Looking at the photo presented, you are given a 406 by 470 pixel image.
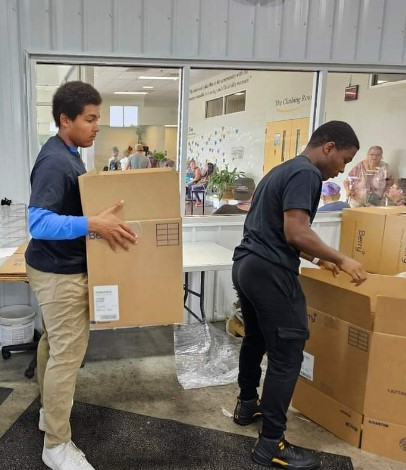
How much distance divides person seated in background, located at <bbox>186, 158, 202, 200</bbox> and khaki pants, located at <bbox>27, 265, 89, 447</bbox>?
1.86m

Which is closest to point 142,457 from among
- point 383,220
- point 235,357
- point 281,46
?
point 235,357

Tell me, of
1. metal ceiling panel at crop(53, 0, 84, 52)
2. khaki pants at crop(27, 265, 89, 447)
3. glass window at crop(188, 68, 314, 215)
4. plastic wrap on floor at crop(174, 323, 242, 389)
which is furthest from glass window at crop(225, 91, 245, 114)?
khaki pants at crop(27, 265, 89, 447)

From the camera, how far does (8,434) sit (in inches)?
81.1

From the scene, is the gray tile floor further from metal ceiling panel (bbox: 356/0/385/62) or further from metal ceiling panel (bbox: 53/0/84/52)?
metal ceiling panel (bbox: 356/0/385/62)

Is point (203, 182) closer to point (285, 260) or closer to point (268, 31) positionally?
point (268, 31)

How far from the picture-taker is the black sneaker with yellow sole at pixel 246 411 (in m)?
2.19

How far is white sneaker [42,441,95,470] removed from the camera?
1.75 m

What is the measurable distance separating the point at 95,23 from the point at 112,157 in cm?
125

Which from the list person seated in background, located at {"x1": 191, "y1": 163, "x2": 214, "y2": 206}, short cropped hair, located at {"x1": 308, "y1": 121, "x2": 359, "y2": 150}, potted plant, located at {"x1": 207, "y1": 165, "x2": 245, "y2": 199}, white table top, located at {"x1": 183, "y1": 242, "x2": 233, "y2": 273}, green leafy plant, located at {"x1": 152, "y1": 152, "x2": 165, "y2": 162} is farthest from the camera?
potted plant, located at {"x1": 207, "y1": 165, "x2": 245, "y2": 199}

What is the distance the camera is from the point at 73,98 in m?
1.61

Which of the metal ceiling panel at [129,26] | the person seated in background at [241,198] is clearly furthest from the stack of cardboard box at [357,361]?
the metal ceiling panel at [129,26]

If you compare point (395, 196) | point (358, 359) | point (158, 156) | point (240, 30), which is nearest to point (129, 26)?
point (240, 30)

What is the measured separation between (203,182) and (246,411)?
2.16 metres

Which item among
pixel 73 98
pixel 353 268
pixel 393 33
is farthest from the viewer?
pixel 393 33
